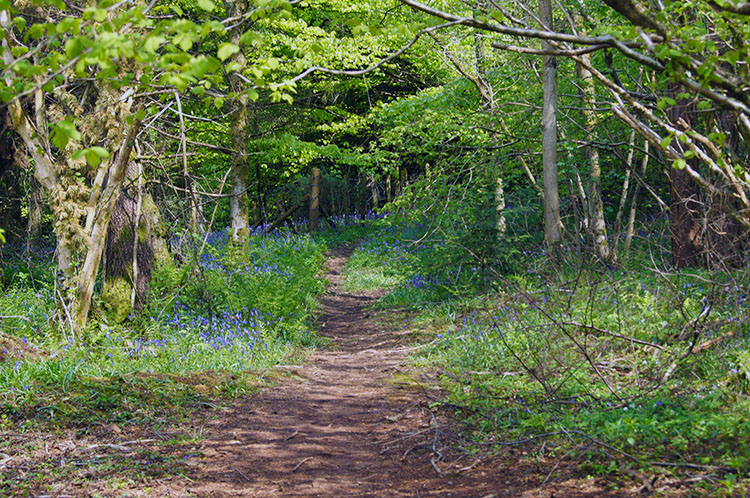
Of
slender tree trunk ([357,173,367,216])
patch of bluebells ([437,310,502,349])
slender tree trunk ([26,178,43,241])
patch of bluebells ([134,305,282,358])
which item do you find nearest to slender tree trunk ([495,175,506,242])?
patch of bluebells ([437,310,502,349])

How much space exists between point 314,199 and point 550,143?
13881 millimetres

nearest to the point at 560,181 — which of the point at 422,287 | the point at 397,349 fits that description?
the point at 422,287

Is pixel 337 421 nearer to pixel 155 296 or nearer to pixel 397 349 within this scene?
pixel 397 349

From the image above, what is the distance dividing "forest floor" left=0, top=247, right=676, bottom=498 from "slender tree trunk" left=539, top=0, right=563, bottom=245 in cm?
349

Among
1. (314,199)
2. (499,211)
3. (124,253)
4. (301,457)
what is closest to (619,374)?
(301,457)

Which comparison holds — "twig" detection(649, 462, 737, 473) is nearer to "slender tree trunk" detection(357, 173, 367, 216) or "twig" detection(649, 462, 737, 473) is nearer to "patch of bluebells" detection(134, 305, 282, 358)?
"patch of bluebells" detection(134, 305, 282, 358)

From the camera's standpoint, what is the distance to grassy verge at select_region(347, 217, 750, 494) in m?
3.53

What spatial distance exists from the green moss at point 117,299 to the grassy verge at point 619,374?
4.18m

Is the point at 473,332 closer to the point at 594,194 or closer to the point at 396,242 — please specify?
the point at 594,194

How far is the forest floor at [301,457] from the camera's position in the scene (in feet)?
12.5

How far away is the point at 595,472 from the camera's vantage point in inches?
139

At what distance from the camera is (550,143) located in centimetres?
877

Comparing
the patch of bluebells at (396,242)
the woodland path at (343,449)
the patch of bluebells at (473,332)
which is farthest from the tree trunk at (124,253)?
the patch of bluebells at (396,242)

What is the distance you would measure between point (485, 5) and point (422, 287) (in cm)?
503
